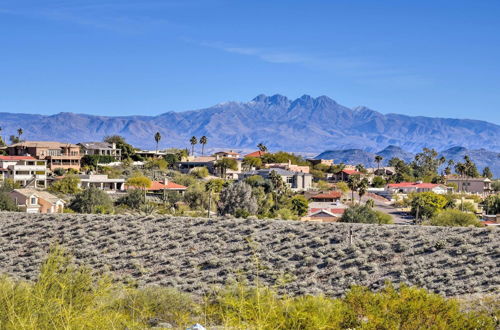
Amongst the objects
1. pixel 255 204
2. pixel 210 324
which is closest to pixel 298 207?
pixel 255 204

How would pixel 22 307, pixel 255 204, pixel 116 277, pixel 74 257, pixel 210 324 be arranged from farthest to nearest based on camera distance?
pixel 255 204 < pixel 74 257 < pixel 116 277 < pixel 210 324 < pixel 22 307

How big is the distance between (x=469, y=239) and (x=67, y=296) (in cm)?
2429

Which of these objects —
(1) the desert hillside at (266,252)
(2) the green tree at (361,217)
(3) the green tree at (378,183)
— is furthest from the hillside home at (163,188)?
(3) the green tree at (378,183)

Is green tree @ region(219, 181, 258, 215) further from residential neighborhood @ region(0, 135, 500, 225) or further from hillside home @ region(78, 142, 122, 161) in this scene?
hillside home @ region(78, 142, 122, 161)

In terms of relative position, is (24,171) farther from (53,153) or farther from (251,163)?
(251,163)

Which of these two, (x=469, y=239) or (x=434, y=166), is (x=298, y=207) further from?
(x=434, y=166)

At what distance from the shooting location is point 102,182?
90.4 meters

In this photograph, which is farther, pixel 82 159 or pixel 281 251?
pixel 82 159

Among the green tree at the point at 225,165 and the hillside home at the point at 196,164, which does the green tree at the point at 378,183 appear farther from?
the hillside home at the point at 196,164

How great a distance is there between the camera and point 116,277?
3653 cm

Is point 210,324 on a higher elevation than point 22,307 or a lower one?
lower

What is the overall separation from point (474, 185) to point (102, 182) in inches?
2721

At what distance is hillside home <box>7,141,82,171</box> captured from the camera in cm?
10681

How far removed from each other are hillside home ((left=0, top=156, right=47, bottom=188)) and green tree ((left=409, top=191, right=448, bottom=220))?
41.3 metres
